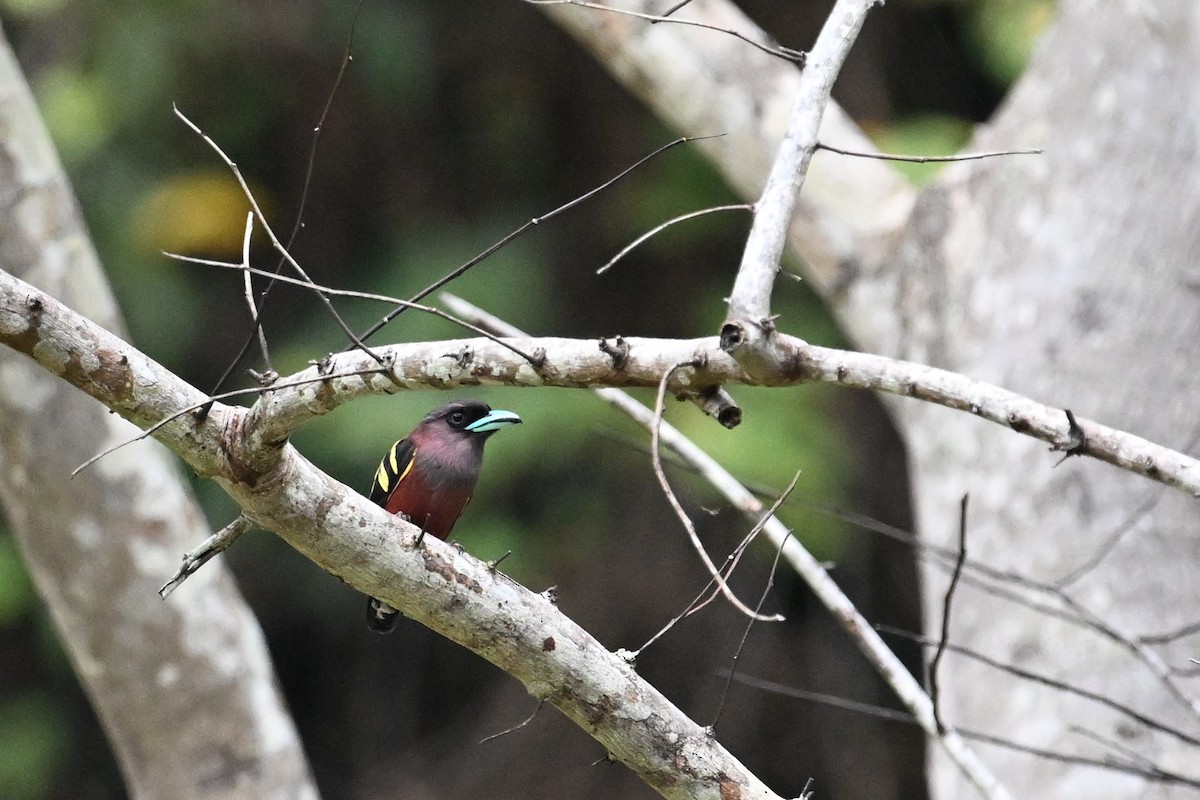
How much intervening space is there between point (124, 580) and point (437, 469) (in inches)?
69.0

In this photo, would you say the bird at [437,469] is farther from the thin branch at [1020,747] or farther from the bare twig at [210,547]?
the bare twig at [210,547]

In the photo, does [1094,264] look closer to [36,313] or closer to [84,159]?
[36,313]

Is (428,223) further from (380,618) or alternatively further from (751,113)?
(380,618)

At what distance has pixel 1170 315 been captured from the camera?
15.2 feet

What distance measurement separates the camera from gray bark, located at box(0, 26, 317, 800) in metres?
4.82

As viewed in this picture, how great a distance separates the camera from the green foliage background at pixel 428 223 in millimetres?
6891

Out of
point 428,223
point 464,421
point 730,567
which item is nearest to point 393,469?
point 464,421

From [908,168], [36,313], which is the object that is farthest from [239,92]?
[36,313]

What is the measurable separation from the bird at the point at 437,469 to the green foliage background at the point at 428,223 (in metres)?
2.21

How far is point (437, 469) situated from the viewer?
3.83 m

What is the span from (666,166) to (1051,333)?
3206 millimetres

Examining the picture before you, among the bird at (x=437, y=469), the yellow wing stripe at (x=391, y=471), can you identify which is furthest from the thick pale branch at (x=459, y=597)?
the yellow wing stripe at (x=391, y=471)

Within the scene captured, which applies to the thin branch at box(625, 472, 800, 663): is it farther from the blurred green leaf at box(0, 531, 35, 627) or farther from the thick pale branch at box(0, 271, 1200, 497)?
the blurred green leaf at box(0, 531, 35, 627)

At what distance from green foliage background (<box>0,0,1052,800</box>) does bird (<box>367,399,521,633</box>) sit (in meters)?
2.21
